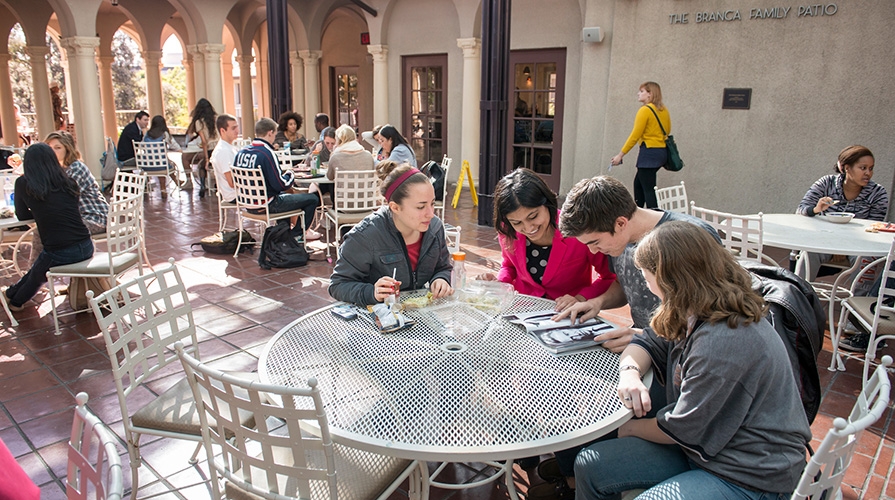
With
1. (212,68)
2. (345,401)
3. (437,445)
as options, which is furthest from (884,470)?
(212,68)

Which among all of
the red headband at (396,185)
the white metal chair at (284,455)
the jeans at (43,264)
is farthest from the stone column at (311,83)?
the white metal chair at (284,455)

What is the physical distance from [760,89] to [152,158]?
8.68 metres

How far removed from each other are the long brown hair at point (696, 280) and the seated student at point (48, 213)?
3994mm

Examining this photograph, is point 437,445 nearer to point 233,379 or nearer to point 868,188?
point 233,379

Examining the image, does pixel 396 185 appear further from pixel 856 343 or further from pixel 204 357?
pixel 856 343

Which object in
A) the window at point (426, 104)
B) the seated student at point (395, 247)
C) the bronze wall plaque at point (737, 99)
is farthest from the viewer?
the window at point (426, 104)

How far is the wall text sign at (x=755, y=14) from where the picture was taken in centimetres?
634

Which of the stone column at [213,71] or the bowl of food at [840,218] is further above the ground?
the stone column at [213,71]

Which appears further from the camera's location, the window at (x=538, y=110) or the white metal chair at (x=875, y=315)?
the window at (x=538, y=110)

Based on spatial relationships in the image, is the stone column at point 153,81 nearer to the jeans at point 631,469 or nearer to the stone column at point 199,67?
the stone column at point 199,67

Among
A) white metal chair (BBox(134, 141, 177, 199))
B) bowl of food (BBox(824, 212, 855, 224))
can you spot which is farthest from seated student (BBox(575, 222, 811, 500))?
white metal chair (BBox(134, 141, 177, 199))

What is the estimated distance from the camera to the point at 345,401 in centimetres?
176

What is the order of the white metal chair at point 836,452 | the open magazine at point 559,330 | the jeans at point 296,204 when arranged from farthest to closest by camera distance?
1. the jeans at point 296,204
2. the open magazine at point 559,330
3. the white metal chair at point 836,452

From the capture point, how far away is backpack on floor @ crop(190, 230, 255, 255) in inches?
247
